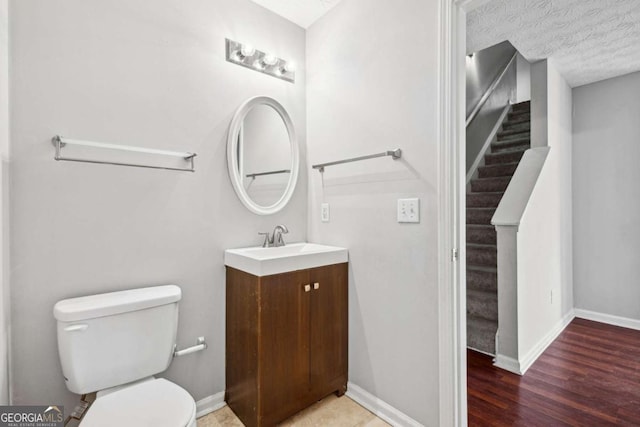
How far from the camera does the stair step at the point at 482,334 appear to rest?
2.34 meters

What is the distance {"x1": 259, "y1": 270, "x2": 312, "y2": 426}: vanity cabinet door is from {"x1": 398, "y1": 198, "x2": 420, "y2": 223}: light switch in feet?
1.90

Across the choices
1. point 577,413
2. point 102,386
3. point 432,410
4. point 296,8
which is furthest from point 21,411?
point 577,413

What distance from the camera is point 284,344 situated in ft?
5.11

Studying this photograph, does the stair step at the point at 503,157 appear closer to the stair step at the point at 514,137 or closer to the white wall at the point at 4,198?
the stair step at the point at 514,137

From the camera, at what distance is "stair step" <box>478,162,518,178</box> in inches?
139

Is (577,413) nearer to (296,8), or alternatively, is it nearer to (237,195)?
(237,195)

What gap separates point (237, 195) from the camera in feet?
6.02

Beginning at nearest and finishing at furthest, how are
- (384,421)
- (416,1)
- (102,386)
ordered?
(102,386) < (416,1) < (384,421)

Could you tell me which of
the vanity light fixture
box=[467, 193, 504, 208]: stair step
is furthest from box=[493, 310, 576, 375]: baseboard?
the vanity light fixture

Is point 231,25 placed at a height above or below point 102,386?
above

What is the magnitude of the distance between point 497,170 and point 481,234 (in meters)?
1.08

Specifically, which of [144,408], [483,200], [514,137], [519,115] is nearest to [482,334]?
[483,200]

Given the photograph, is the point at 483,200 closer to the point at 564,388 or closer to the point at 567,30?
the point at 567,30

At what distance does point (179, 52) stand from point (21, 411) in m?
1.71
